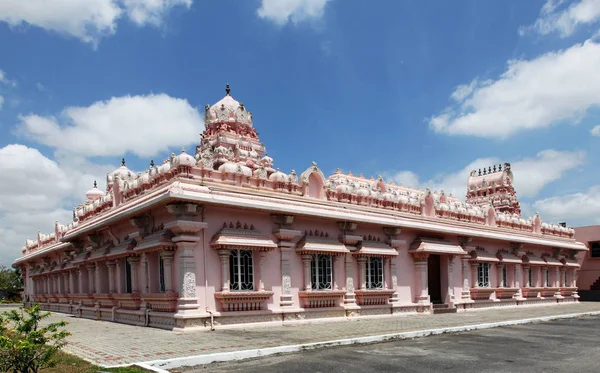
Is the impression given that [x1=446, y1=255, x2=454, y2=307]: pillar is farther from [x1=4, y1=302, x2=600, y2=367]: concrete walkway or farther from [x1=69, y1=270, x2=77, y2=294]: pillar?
[x1=69, y1=270, x2=77, y2=294]: pillar

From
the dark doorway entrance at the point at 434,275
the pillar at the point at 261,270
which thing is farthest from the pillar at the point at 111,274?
the dark doorway entrance at the point at 434,275

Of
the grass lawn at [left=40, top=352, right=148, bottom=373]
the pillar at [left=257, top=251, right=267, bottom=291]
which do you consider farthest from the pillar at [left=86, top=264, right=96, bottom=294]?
the grass lawn at [left=40, top=352, right=148, bottom=373]

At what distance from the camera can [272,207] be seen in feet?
47.0

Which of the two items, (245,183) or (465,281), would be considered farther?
(465,281)

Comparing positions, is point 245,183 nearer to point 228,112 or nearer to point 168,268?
point 168,268

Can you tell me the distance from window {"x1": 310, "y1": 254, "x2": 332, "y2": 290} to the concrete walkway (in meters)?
1.17

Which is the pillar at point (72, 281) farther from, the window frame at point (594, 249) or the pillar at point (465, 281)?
the window frame at point (594, 249)

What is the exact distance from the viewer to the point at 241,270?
14289mm

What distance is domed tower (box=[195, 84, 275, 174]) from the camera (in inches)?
717

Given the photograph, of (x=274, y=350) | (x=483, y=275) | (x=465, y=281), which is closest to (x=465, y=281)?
(x=465, y=281)

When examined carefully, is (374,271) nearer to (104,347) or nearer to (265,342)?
(265,342)

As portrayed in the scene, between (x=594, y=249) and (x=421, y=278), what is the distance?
70.9ft

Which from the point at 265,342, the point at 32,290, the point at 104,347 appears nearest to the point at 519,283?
the point at 265,342

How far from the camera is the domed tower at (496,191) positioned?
108 ft
